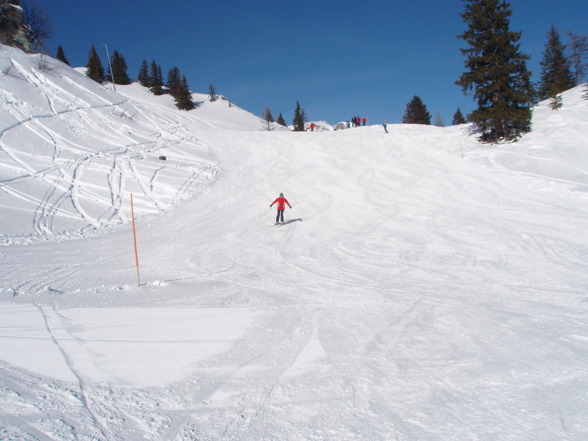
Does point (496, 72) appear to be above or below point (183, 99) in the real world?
below

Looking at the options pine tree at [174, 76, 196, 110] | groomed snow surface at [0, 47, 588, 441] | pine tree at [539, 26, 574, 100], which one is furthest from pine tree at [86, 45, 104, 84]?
pine tree at [539, 26, 574, 100]

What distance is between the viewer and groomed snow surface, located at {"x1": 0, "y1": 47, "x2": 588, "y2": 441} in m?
3.53

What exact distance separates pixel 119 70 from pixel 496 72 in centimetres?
8812

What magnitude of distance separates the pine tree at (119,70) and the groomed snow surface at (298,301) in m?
71.6

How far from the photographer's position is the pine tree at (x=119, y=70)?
3287 inches

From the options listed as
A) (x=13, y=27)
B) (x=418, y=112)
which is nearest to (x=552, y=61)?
(x=418, y=112)

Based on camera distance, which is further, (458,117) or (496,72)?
(458,117)

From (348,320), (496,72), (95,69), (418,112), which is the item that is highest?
(95,69)

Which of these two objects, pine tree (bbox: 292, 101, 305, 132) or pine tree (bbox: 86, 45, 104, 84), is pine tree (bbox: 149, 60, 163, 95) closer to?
pine tree (bbox: 86, 45, 104, 84)

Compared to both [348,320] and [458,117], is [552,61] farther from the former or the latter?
[348,320]

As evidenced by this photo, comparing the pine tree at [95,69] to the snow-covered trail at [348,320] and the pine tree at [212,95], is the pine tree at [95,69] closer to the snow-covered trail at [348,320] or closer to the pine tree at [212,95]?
the pine tree at [212,95]

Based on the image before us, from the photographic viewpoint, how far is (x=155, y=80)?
261 feet

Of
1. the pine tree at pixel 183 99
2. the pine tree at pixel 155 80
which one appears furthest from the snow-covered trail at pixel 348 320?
the pine tree at pixel 155 80

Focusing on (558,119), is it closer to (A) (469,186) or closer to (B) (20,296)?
(A) (469,186)
